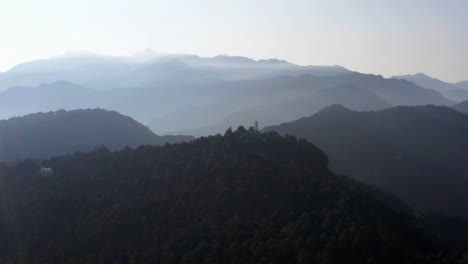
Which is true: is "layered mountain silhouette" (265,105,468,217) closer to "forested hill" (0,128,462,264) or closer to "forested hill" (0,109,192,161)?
"forested hill" (0,109,192,161)

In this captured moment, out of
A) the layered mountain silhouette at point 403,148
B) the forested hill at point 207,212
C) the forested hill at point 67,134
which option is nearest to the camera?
the forested hill at point 207,212

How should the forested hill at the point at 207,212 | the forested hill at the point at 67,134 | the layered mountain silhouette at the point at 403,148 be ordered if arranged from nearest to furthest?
the forested hill at the point at 207,212, the layered mountain silhouette at the point at 403,148, the forested hill at the point at 67,134

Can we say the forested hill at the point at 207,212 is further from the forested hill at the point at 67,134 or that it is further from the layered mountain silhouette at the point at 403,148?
the forested hill at the point at 67,134

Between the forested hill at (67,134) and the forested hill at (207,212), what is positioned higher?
the forested hill at (67,134)

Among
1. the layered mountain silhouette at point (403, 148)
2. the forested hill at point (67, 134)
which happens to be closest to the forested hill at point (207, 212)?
the layered mountain silhouette at point (403, 148)

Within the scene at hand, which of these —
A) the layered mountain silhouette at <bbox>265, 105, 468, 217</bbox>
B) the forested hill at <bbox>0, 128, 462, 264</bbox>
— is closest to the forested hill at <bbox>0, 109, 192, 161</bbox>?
the layered mountain silhouette at <bbox>265, 105, 468, 217</bbox>

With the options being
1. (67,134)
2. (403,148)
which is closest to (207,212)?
(67,134)

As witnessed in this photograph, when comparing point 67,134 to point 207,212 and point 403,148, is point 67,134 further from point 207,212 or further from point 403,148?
point 207,212

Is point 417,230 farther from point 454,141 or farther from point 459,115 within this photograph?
point 459,115

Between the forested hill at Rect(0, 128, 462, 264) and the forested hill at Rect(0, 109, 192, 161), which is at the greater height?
the forested hill at Rect(0, 109, 192, 161)
